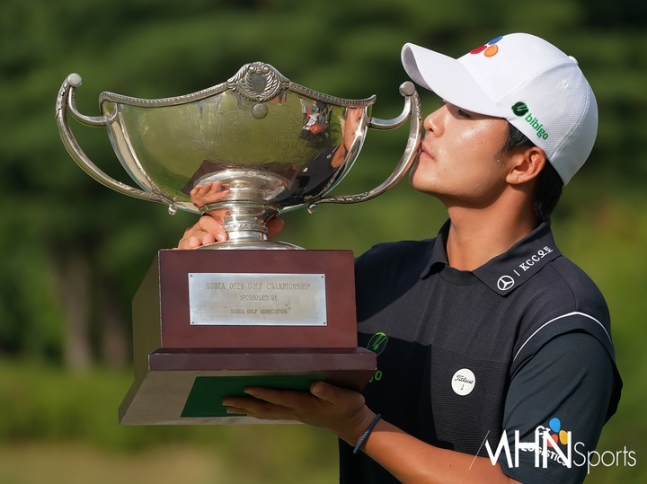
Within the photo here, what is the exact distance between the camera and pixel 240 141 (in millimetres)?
1922

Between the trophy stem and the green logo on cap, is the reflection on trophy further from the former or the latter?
the green logo on cap

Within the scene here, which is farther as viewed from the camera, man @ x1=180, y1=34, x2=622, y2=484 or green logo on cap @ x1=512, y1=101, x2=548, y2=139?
green logo on cap @ x1=512, y1=101, x2=548, y2=139

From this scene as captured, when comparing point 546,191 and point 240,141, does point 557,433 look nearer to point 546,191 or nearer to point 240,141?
point 546,191

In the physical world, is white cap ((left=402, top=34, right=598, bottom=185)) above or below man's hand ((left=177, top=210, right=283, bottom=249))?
above

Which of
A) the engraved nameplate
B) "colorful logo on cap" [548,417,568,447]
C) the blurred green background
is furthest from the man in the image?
the blurred green background

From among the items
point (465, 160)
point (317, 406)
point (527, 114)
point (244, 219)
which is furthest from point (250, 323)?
point (527, 114)

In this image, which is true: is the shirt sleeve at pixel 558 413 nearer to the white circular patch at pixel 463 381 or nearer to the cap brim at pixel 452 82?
the white circular patch at pixel 463 381

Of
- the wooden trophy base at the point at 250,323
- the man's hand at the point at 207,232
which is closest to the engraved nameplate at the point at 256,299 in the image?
the wooden trophy base at the point at 250,323

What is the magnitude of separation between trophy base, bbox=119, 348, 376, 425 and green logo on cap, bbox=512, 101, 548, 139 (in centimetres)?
56

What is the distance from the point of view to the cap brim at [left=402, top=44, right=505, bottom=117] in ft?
6.72

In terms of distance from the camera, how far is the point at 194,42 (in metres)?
7.09

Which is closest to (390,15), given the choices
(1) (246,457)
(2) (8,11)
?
(2) (8,11)

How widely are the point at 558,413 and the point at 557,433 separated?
0.03 metres

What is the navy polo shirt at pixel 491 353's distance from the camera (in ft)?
6.01
